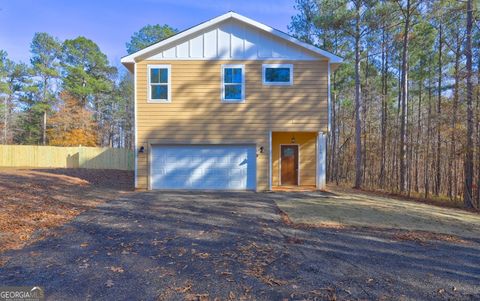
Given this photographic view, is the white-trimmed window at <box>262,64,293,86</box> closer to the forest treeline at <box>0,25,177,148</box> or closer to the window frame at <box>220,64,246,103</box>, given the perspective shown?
the window frame at <box>220,64,246,103</box>

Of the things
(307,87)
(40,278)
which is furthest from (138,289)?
(307,87)

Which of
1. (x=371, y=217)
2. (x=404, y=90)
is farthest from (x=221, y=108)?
(x=404, y=90)

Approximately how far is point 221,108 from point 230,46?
2435 millimetres

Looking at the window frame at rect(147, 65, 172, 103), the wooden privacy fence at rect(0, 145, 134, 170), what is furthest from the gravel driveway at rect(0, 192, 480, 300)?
the wooden privacy fence at rect(0, 145, 134, 170)

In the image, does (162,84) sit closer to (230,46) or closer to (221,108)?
(221,108)

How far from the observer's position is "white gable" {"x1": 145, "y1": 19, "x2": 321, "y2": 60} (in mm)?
10805

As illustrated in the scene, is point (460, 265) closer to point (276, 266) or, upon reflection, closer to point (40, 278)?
point (276, 266)

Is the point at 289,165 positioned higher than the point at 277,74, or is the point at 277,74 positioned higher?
the point at 277,74

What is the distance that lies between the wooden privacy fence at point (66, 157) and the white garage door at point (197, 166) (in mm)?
12085

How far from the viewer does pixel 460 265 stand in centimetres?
383

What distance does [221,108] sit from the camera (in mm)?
10812

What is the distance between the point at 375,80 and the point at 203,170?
1563 cm

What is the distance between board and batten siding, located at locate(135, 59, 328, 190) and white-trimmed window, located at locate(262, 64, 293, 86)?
0.16 metres

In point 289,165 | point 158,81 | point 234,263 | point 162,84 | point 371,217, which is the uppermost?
point 158,81
